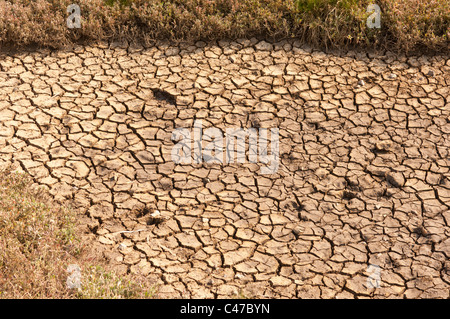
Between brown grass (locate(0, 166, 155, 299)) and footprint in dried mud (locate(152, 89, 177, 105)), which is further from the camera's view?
footprint in dried mud (locate(152, 89, 177, 105))

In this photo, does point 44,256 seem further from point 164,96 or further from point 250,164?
point 164,96

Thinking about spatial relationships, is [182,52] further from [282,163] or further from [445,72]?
[445,72]

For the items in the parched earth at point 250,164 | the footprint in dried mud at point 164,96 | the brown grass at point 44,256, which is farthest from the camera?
the footprint in dried mud at point 164,96

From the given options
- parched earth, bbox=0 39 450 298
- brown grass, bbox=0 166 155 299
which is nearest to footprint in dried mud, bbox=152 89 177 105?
parched earth, bbox=0 39 450 298

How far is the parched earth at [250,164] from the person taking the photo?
4.66 m

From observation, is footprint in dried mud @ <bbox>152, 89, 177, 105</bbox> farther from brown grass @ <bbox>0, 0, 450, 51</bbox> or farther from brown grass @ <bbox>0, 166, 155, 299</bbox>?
brown grass @ <bbox>0, 166, 155, 299</bbox>

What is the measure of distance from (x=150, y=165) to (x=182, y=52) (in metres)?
1.88

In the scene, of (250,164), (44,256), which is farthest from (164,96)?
(44,256)

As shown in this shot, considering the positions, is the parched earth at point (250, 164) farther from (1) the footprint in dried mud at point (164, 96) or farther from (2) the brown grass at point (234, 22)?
(2) the brown grass at point (234, 22)

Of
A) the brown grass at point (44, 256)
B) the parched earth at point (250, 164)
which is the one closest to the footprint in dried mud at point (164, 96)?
the parched earth at point (250, 164)

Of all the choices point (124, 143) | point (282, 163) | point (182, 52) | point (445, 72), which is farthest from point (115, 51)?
point (445, 72)

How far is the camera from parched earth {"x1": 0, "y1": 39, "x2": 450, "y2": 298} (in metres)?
4.66

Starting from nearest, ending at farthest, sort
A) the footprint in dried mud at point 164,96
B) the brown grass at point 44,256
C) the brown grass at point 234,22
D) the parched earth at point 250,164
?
the brown grass at point 44,256
the parched earth at point 250,164
the footprint in dried mud at point 164,96
the brown grass at point 234,22

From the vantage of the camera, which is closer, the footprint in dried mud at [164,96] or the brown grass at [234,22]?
the footprint in dried mud at [164,96]
